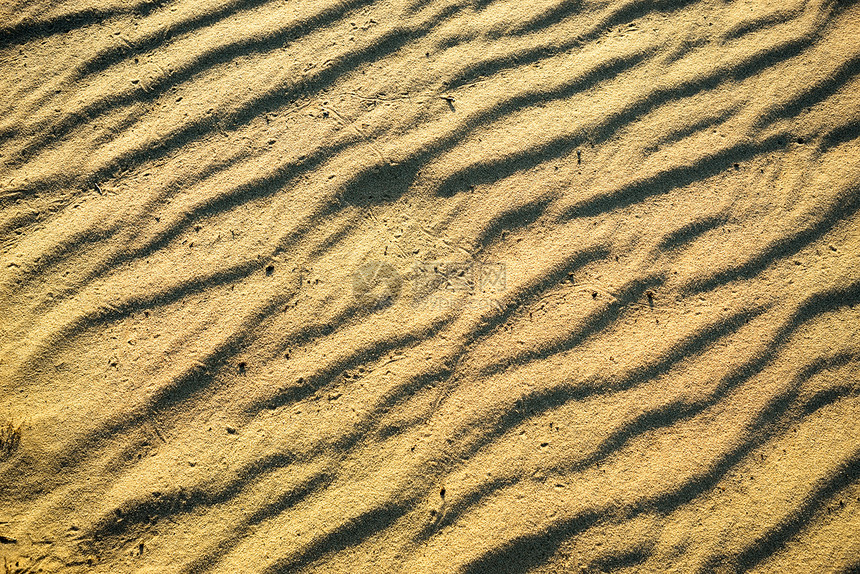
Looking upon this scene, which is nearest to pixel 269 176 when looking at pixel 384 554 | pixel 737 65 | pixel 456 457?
pixel 456 457

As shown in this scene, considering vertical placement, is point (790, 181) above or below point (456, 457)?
above

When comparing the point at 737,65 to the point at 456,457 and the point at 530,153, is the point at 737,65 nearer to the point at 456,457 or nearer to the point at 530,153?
the point at 530,153

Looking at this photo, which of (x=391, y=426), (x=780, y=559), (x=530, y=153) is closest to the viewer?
(x=780, y=559)

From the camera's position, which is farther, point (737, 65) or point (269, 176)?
point (737, 65)

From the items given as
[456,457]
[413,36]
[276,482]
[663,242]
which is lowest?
[276,482]

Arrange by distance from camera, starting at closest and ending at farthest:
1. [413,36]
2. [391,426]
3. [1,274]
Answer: [391,426] → [1,274] → [413,36]

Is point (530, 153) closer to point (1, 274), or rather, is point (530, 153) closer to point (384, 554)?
point (384, 554)
